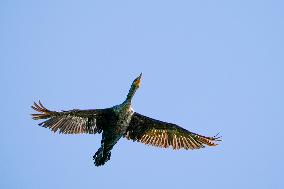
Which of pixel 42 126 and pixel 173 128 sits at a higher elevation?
pixel 173 128

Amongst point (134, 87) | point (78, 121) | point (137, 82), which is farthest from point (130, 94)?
point (78, 121)

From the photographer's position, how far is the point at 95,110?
53.9ft

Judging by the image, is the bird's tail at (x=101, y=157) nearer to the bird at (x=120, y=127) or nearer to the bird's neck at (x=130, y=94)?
the bird at (x=120, y=127)

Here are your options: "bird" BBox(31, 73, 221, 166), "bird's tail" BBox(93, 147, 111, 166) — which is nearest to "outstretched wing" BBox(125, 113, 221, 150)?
"bird" BBox(31, 73, 221, 166)

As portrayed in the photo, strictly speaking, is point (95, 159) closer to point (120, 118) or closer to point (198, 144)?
point (120, 118)

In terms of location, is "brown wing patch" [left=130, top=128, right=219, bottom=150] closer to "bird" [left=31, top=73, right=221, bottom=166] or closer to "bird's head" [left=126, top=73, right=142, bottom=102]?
"bird" [left=31, top=73, right=221, bottom=166]

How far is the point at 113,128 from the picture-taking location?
639 inches

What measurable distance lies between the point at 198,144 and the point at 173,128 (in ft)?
3.00

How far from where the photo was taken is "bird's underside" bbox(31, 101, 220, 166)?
52.8 ft

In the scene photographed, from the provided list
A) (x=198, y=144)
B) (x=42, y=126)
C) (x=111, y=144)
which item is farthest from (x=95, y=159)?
(x=198, y=144)

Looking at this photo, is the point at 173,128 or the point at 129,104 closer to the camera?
the point at 129,104

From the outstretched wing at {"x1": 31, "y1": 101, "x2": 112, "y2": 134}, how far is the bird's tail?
0.86 m

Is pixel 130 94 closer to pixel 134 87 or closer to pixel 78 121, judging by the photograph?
pixel 134 87

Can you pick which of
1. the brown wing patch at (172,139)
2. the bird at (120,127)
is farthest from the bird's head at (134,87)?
the brown wing patch at (172,139)
